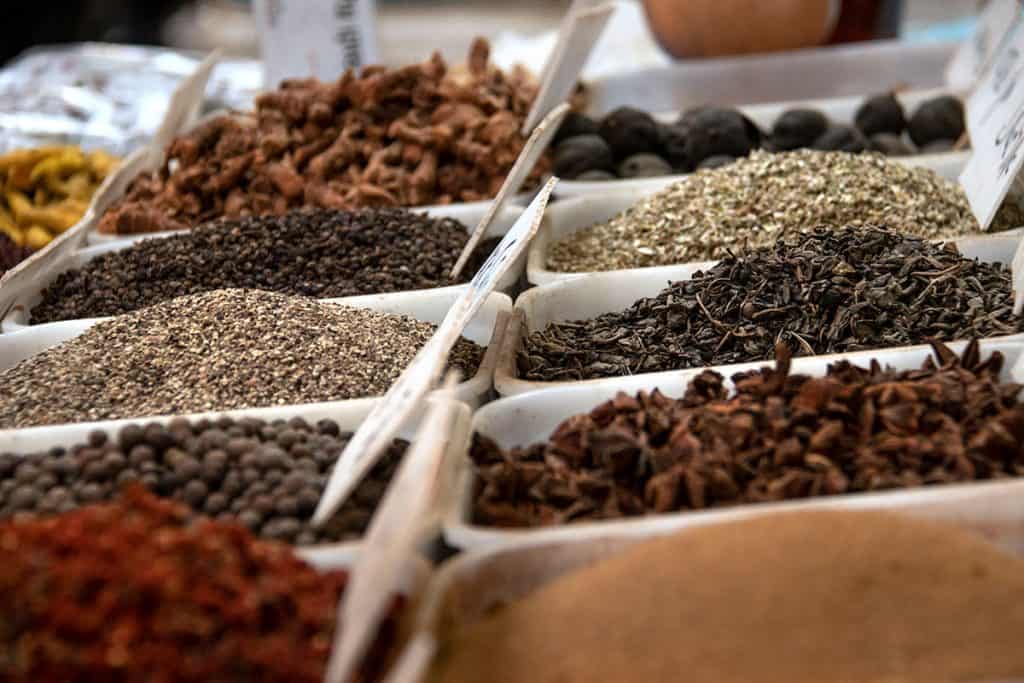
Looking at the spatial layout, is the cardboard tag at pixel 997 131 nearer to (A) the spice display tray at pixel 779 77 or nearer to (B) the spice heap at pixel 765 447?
(B) the spice heap at pixel 765 447

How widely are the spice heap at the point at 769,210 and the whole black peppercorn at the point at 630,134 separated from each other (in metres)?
0.41

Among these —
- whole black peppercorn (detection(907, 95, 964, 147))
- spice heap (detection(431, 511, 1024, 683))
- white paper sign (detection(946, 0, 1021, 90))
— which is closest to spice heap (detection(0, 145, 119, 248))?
spice heap (detection(431, 511, 1024, 683))

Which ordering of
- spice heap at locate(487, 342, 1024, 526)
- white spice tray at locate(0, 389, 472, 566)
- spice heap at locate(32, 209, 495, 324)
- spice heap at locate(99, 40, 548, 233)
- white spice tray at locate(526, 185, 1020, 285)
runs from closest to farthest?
spice heap at locate(487, 342, 1024, 526)
white spice tray at locate(0, 389, 472, 566)
spice heap at locate(32, 209, 495, 324)
white spice tray at locate(526, 185, 1020, 285)
spice heap at locate(99, 40, 548, 233)

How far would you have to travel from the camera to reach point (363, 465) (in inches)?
40.7

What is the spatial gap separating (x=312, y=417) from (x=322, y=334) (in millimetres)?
229

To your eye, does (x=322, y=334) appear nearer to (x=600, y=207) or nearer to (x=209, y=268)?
(x=209, y=268)

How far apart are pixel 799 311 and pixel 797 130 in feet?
3.34

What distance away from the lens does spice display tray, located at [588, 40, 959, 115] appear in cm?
305

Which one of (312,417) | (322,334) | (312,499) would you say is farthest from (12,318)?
Result: (312,499)

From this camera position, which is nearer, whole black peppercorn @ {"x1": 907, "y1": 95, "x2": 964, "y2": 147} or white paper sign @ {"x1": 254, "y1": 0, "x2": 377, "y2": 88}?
whole black peppercorn @ {"x1": 907, "y1": 95, "x2": 964, "y2": 147}

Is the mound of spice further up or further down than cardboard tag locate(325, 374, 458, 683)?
further down

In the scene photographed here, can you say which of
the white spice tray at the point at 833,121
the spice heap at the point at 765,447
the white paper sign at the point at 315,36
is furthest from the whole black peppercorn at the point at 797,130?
the spice heap at the point at 765,447

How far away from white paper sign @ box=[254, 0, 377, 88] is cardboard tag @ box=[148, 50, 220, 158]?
143mm

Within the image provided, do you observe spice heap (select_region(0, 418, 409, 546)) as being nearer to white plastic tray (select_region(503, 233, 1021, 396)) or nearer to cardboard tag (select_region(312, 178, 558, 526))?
cardboard tag (select_region(312, 178, 558, 526))
